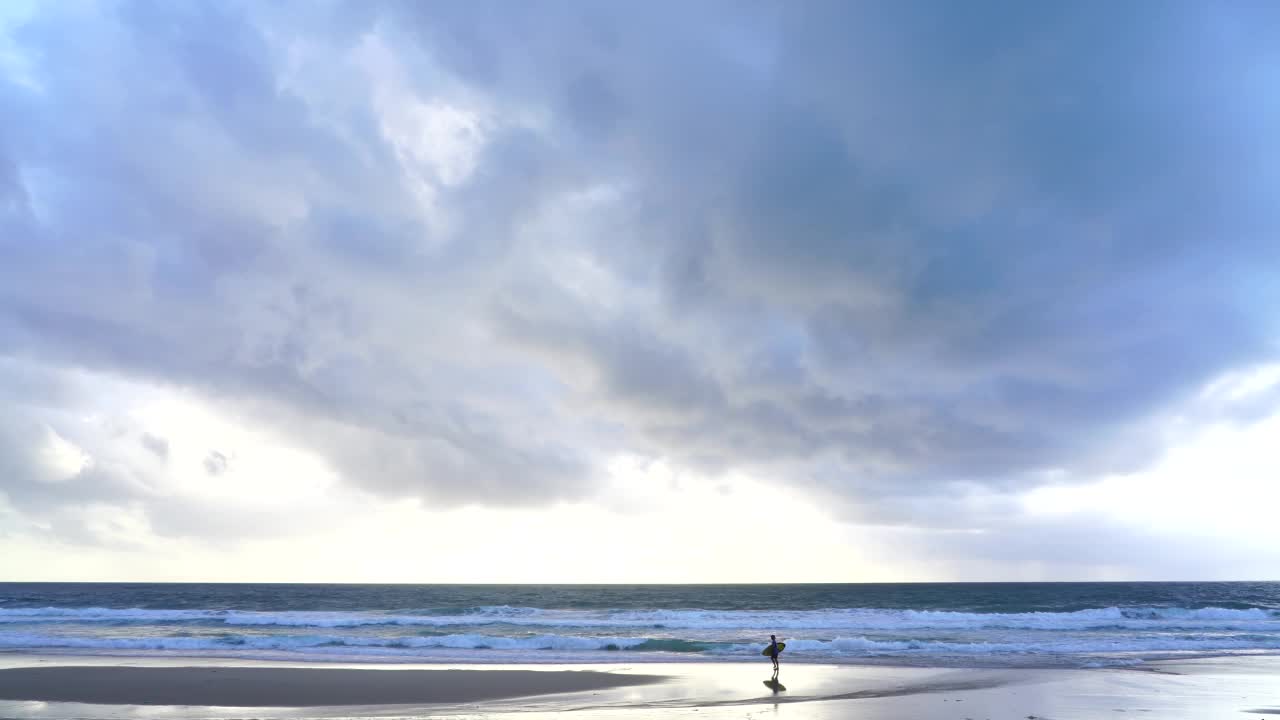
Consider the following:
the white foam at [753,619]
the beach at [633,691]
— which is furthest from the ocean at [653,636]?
the beach at [633,691]

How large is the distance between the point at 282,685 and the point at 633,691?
8.69m

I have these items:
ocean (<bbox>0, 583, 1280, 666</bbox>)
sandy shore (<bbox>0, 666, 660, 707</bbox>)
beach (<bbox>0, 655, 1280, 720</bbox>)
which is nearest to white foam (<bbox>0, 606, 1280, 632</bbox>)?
ocean (<bbox>0, 583, 1280, 666</bbox>)

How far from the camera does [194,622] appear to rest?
137ft

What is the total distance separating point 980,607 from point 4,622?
2465 inches

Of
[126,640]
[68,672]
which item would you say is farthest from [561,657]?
[126,640]

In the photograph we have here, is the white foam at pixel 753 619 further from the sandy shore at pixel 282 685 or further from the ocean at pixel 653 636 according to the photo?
the sandy shore at pixel 282 685

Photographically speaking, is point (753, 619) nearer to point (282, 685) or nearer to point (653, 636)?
point (653, 636)

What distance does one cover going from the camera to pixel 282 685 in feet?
62.0

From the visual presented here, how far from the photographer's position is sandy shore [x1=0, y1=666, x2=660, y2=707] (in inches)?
675

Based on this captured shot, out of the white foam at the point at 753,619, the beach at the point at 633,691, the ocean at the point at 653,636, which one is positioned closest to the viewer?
the beach at the point at 633,691

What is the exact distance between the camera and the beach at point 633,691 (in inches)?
600

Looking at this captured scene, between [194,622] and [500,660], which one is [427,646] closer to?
[500,660]

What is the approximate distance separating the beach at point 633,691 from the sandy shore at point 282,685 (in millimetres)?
45

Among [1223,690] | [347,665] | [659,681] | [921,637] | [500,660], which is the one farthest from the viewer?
[921,637]
